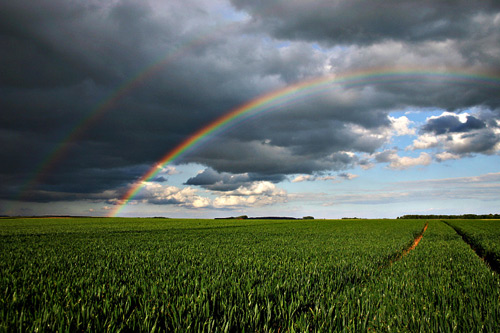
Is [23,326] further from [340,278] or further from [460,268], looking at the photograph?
[460,268]

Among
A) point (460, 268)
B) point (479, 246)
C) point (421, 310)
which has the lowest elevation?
point (479, 246)

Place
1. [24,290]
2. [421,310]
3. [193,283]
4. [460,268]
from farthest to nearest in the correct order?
[460,268] < [193,283] < [24,290] < [421,310]

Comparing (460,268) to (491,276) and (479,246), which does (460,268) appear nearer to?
(491,276)

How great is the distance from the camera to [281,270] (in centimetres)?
770

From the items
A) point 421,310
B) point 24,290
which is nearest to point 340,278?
point 421,310

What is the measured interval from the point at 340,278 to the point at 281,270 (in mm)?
1597

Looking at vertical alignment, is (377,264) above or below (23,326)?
below

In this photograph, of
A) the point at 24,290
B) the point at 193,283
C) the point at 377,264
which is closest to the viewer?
the point at 24,290

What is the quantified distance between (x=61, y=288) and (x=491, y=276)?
10705 mm

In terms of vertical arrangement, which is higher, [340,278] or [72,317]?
[72,317]

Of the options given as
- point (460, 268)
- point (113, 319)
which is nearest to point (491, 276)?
point (460, 268)

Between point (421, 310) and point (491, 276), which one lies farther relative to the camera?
point (491, 276)

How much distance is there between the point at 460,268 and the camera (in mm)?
8641

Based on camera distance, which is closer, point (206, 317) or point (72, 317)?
point (72, 317)
